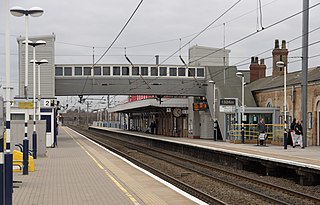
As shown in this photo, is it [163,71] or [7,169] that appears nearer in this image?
[7,169]

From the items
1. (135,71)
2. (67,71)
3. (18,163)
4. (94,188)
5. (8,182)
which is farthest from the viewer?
(135,71)

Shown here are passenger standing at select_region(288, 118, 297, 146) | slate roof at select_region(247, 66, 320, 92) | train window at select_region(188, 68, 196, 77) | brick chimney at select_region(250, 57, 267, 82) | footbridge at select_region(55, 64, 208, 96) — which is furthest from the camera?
brick chimney at select_region(250, 57, 267, 82)

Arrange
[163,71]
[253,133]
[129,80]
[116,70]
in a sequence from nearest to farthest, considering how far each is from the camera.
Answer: [253,133] → [129,80] → [116,70] → [163,71]

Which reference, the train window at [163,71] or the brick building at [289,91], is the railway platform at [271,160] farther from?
the train window at [163,71]

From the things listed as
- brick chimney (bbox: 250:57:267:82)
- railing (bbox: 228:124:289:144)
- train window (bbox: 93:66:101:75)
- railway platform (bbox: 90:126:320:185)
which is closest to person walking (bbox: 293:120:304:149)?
railway platform (bbox: 90:126:320:185)

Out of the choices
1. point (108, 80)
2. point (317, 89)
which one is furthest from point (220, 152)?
point (108, 80)

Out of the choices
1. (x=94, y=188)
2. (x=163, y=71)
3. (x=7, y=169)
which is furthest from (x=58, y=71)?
(x=7, y=169)

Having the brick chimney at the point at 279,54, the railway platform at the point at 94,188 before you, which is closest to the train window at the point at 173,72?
the brick chimney at the point at 279,54

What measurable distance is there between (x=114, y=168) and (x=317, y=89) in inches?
704

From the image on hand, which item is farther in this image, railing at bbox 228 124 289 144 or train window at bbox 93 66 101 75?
train window at bbox 93 66 101 75

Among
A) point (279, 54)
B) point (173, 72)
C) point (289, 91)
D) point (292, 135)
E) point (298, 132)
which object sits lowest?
point (292, 135)

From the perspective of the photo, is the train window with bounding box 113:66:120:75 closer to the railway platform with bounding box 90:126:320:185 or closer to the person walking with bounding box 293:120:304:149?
the railway platform with bounding box 90:126:320:185

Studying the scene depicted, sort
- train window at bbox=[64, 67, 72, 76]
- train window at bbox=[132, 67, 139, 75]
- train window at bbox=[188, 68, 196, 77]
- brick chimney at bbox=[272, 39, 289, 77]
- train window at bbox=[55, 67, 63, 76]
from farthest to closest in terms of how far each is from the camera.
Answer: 1. train window at bbox=[188, 68, 196, 77]
2. train window at bbox=[132, 67, 139, 75]
3. train window at bbox=[64, 67, 72, 76]
4. train window at bbox=[55, 67, 63, 76]
5. brick chimney at bbox=[272, 39, 289, 77]

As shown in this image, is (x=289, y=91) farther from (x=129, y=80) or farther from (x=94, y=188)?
(x=94, y=188)
